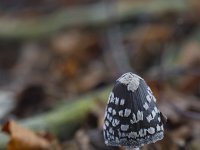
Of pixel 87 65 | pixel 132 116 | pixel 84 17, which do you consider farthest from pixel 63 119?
pixel 84 17

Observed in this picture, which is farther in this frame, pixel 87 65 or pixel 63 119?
pixel 87 65

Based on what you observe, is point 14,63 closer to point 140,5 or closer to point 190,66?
point 140,5

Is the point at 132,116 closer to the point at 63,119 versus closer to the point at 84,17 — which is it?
the point at 63,119

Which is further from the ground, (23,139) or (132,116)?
(23,139)

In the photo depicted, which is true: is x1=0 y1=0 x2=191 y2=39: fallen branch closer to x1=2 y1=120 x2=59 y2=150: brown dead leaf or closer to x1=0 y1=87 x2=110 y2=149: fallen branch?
x1=0 y1=87 x2=110 y2=149: fallen branch

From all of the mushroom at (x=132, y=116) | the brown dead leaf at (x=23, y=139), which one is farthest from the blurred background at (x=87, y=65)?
the mushroom at (x=132, y=116)

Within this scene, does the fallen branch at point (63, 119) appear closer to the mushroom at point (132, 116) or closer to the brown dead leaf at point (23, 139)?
the brown dead leaf at point (23, 139)

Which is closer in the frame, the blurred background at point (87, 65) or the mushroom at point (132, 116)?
the mushroom at point (132, 116)
